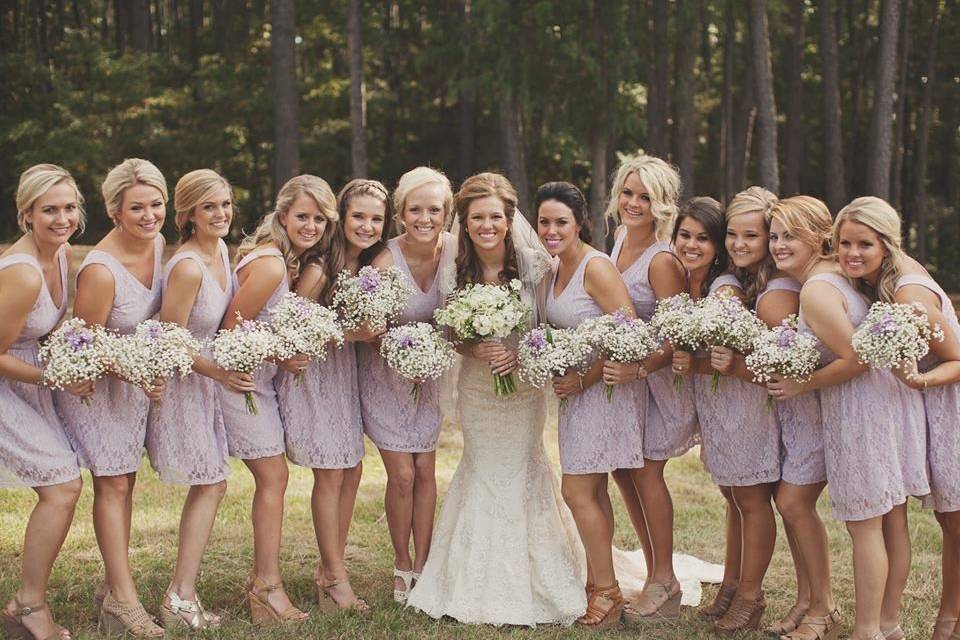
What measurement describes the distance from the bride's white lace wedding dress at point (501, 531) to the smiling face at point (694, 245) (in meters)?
1.22

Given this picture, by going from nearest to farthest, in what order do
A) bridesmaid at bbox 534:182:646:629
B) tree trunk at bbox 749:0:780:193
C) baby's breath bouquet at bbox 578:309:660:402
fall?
baby's breath bouquet at bbox 578:309:660:402
bridesmaid at bbox 534:182:646:629
tree trunk at bbox 749:0:780:193

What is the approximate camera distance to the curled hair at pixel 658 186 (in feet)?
19.7

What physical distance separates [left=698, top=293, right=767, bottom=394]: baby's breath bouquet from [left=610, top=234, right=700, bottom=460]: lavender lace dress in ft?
2.04

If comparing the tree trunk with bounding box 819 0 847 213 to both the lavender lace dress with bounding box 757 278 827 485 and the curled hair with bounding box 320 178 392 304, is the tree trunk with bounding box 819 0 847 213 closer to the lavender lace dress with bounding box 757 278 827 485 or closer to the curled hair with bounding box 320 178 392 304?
the lavender lace dress with bounding box 757 278 827 485

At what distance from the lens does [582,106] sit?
21.2m

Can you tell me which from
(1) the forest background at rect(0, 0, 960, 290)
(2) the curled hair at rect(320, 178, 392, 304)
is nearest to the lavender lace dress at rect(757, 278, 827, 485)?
(2) the curled hair at rect(320, 178, 392, 304)

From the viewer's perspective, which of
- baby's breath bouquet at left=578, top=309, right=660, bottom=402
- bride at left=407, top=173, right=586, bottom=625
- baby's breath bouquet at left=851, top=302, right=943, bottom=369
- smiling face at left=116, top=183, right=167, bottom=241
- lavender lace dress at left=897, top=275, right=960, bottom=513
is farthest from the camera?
bride at left=407, top=173, right=586, bottom=625

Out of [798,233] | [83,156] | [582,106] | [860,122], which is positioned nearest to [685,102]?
[582,106]

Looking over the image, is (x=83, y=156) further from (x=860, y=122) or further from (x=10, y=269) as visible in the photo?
(x=860, y=122)

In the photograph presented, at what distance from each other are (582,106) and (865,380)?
16.7 m

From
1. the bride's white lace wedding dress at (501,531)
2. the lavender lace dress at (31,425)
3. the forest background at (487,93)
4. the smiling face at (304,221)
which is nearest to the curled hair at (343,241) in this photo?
the smiling face at (304,221)

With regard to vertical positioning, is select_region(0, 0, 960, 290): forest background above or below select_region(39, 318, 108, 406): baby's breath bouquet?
above

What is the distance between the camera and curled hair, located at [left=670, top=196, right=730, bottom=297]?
5805 millimetres

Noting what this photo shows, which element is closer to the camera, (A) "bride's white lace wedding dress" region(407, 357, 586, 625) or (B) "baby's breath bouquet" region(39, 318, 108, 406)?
(B) "baby's breath bouquet" region(39, 318, 108, 406)
